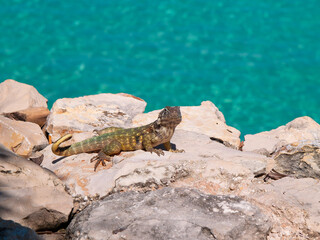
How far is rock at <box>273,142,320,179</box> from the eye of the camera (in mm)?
6023

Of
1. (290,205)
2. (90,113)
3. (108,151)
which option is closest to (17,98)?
(90,113)

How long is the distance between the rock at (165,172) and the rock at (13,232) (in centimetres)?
152

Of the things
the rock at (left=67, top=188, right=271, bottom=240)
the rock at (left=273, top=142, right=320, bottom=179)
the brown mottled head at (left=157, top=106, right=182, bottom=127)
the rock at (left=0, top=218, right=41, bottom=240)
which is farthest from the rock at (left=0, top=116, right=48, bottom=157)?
the rock at (left=273, top=142, right=320, bottom=179)

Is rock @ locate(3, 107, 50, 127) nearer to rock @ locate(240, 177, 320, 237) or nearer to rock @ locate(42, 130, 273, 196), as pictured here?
rock @ locate(42, 130, 273, 196)

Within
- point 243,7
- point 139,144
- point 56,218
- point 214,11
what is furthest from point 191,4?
point 56,218

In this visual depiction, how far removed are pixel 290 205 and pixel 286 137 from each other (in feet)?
10.7

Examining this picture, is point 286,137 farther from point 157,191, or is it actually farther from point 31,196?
point 31,196

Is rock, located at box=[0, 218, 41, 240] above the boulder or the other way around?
above

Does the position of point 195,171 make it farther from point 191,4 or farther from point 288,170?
point 191,4

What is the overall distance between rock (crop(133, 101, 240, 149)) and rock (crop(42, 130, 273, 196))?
4.11 feet

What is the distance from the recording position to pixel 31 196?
16.7 ft

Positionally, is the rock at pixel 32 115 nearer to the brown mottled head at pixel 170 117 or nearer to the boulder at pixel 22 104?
the boulder at pixel 22 104

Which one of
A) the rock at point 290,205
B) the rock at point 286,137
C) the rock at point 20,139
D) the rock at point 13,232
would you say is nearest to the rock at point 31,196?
the rock at point 13,232

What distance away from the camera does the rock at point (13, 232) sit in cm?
394
